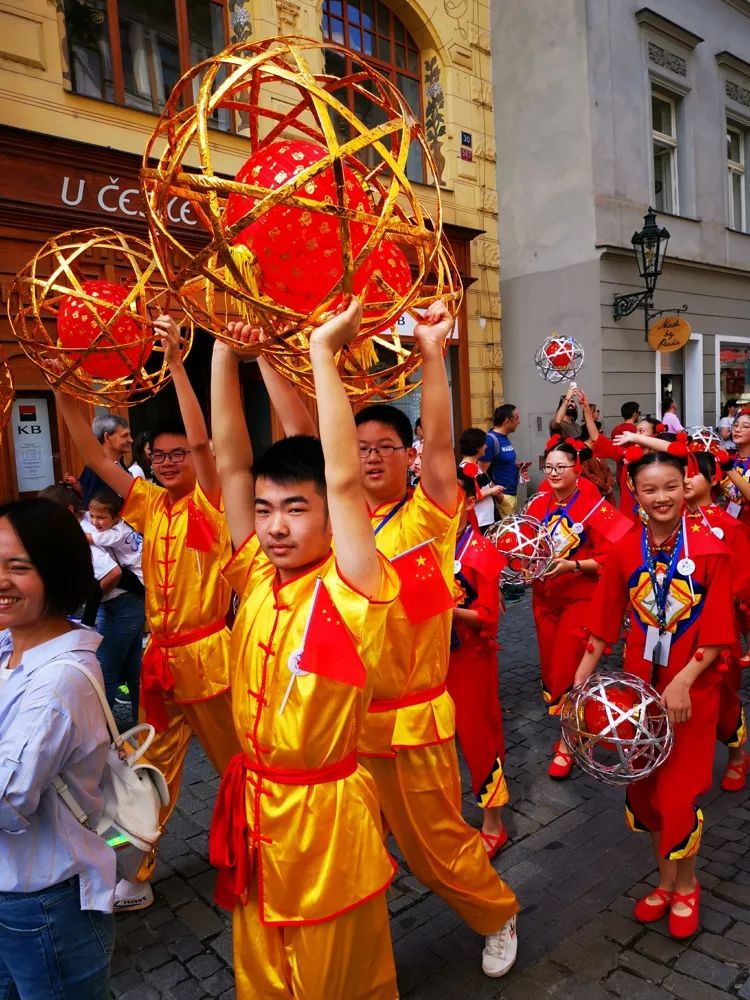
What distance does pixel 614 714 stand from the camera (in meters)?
2.82

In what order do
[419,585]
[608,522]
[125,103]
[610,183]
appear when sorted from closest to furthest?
[419,585], [608,522], [125,103], [610,183]

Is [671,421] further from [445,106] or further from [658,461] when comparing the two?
[658,461]

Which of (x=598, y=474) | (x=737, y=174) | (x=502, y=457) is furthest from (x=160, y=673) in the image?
(x=737, y=174)

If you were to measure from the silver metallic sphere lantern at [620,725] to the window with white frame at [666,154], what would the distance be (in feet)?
43.5

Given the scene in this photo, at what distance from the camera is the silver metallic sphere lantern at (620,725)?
2.77m

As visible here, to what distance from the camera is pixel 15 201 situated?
6.83m

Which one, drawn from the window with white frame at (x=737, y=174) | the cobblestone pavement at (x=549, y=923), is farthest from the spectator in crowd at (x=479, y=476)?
the window with white frame at (x=737, y=174)

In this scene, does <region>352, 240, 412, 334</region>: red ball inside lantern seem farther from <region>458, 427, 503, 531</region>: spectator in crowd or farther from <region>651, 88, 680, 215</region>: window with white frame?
<region>651, 88, 680, 215</region>: window with white frame

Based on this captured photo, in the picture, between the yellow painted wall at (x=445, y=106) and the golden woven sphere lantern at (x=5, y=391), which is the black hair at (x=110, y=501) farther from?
the yellow painted wall at (x=445, y=106)

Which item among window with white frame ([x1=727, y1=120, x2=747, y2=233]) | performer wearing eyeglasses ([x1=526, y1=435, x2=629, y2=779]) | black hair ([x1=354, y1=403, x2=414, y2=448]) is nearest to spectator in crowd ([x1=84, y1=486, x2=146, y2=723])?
black hair ([x1=354, y1=403, x2=414, y2=448])

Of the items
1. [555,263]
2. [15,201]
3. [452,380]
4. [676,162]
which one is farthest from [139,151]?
[676,162]

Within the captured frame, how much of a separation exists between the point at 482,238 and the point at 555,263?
5.35 ft

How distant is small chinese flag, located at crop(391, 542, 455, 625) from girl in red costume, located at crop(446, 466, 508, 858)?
828 mm

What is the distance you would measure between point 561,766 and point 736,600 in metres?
1.44
